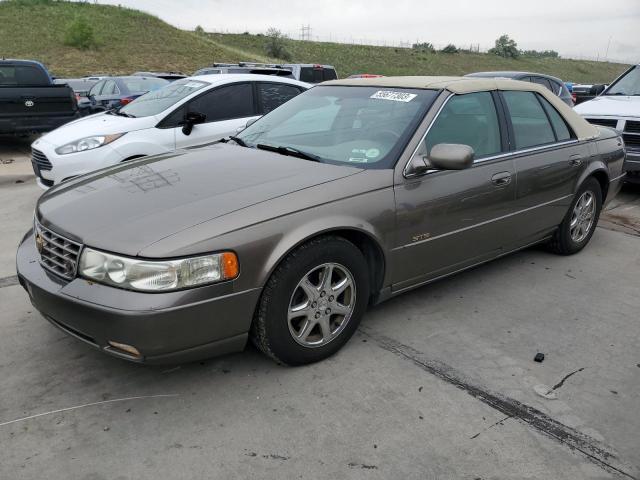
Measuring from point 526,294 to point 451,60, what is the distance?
7278cm

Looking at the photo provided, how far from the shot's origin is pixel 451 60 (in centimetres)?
7106

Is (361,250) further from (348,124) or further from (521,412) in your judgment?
(521,412)

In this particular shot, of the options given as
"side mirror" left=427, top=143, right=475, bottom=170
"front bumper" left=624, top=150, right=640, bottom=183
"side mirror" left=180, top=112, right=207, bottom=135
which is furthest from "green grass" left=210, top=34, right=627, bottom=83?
"side mirror" left=427, top=143, right=475, bottom=170

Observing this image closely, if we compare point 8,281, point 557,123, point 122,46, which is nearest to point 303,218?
point 8,281

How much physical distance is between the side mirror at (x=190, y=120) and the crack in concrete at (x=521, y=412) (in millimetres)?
3890

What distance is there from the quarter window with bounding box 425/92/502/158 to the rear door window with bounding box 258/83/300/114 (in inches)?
143

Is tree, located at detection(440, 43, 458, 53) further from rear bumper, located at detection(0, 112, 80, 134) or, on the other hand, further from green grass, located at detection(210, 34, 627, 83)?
rear bumper, located at detection(0, 112, 80, 134)

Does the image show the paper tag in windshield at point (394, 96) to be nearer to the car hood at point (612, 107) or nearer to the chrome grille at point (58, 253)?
the chrome grille at point (58, 253)

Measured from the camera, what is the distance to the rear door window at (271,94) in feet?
23.2

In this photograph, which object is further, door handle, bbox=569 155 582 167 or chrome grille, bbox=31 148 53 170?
chrome grille, bbox=31 148 53 170

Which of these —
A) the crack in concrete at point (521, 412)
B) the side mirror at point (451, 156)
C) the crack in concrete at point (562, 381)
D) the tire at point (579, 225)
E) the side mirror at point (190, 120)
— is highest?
the side mirror at point (451, 156)

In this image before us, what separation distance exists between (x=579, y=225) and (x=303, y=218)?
326 centimetres

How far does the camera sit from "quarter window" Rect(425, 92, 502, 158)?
353cm

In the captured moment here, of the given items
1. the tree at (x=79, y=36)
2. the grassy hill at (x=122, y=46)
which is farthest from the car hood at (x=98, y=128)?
the tree at (x=79, y=36)
